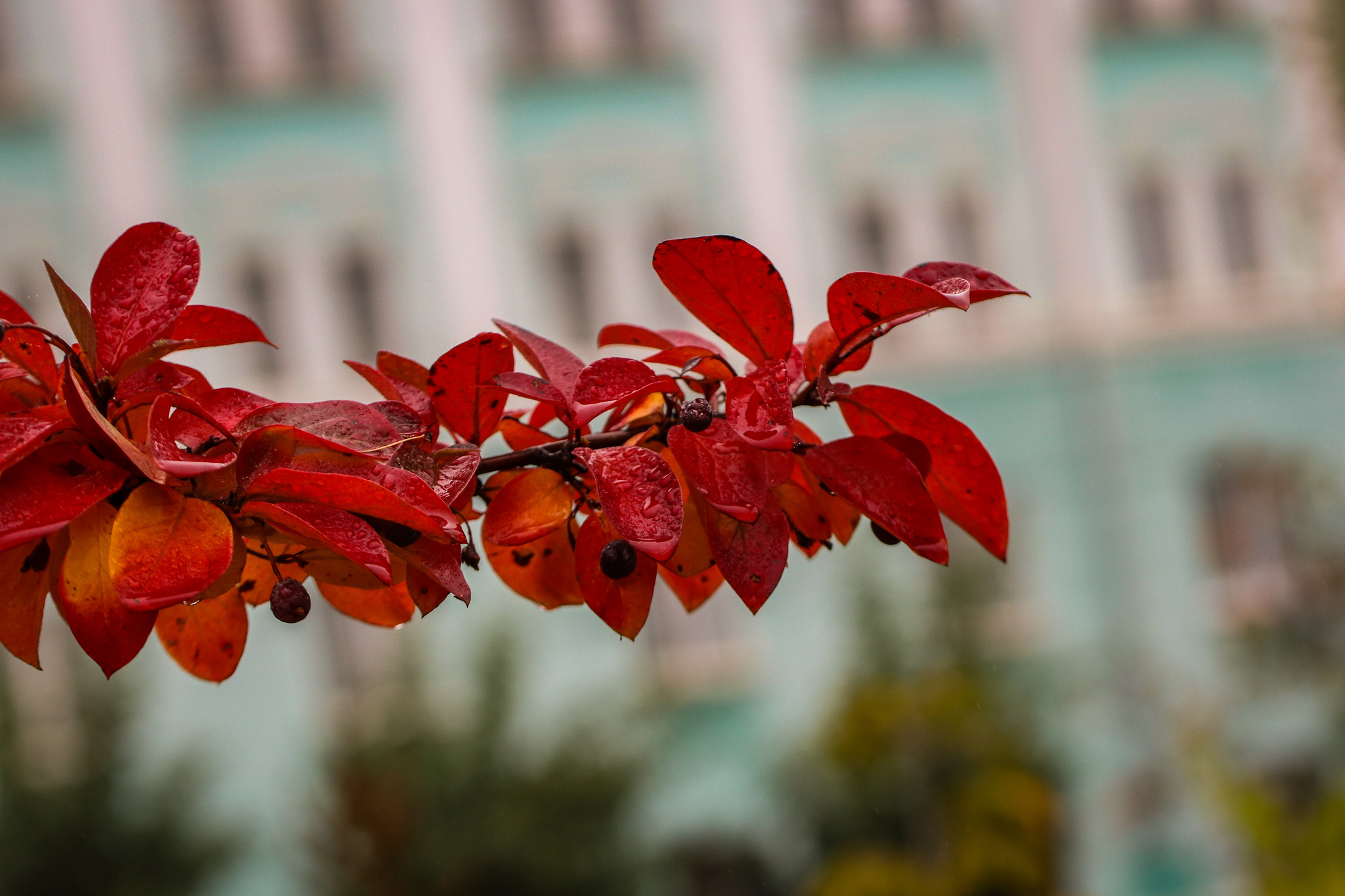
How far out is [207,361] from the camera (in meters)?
4.75

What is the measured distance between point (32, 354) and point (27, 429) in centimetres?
6

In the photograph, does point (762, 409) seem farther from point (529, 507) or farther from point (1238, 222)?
point (1238, 222)

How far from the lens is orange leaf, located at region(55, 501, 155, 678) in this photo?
0.33m

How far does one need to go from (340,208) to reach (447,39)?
794 millimetres

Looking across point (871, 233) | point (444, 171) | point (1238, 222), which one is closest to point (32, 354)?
point (444, 171)

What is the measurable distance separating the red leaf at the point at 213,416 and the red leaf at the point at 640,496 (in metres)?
0.10

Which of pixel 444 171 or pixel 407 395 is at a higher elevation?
pixel 444 171

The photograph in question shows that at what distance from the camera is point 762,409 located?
0.38m

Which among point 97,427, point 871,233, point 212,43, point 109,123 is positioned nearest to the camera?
point 97,427

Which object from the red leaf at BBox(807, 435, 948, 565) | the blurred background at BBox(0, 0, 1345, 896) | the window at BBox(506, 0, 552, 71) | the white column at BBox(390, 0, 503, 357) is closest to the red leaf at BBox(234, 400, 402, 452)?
the red leaf at BBox(807, 435, 948, 565)

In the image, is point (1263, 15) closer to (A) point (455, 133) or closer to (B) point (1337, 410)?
(B) point (1337, 410)

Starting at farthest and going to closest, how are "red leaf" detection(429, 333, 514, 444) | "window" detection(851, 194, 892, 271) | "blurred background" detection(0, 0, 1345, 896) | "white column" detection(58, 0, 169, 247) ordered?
"window" detection(851, 194, 892, 271), "white column" detection(58, 0, 169, 247), "blurred background" detection(0, 0, 1345, 896), "red leaf" detection(429, 333, 514, 444)

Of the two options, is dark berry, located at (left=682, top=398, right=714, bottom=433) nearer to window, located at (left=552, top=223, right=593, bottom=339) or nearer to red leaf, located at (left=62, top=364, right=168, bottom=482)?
red leaf, located at (left=62, top=364, right=168, bottom=482)

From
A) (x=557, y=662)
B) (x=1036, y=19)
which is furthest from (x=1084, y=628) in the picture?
(x=1036, y=19)
